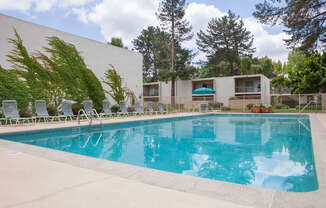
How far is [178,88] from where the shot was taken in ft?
100

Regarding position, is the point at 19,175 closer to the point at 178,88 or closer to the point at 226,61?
the point at 178,88

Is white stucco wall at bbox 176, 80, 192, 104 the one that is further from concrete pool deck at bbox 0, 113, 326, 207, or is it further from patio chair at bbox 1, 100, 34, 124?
concrete pool deck at bbox 0, 113, 326, 207

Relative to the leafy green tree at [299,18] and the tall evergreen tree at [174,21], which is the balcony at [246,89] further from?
the leafy green tree at [299,18]

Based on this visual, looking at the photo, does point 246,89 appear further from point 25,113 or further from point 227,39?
point 25,113

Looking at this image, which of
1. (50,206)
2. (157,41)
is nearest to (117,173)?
(50,206)

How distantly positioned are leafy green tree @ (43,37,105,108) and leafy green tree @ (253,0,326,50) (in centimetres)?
962

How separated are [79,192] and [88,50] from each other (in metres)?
13.6

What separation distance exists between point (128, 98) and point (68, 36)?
5718mm

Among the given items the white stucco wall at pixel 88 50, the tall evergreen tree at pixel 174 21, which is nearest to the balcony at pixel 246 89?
the tall evergreen tree at pixel 174 21

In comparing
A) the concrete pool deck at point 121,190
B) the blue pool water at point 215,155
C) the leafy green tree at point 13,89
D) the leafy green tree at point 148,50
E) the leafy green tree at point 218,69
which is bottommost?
the blue pool water at point 215,155

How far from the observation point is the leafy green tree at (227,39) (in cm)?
2969

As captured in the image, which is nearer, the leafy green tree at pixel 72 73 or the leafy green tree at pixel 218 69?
the leafy green tree at pixel 72 73

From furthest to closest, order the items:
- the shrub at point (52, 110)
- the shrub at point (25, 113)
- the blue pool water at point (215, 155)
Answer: the shrub at point (52, 110) → the shrub at point (25, 113) → the blue pool water at point (215, 155)

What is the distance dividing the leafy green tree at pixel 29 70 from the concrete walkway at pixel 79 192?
965 cm
